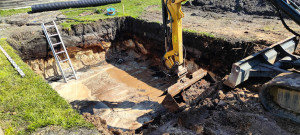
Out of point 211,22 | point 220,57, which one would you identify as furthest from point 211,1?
point 220,57

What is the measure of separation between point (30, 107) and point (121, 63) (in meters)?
7.24

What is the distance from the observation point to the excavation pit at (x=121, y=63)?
22.8ft

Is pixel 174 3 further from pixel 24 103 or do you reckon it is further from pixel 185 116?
pixel 24 103

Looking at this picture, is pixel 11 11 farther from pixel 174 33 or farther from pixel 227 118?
pixel 227 118

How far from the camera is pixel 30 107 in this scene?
12.3 ft

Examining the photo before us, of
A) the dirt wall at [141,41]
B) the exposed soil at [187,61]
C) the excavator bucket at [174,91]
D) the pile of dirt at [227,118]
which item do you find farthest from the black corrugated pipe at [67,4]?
the pile of dirt at [227,118]

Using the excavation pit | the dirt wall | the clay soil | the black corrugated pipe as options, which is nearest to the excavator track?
the clay soil

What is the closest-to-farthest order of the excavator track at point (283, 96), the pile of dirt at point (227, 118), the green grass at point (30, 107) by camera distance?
the green grass at point (30, 107), the excavator track at point (283, 96), the pile of dirt at point (227, 118)

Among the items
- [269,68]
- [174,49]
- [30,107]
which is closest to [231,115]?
[269,68]

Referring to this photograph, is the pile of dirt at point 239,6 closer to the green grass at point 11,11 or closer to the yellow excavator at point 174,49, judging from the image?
the yellow excavator at point 174,49

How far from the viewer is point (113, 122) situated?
21.3 ft

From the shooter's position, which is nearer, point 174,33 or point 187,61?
point 174,33

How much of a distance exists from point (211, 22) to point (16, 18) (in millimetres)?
11064

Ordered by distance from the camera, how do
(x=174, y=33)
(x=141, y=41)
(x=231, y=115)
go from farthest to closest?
(x=141, y=41) → (x=174, y=33) → (x=231, y=115)
